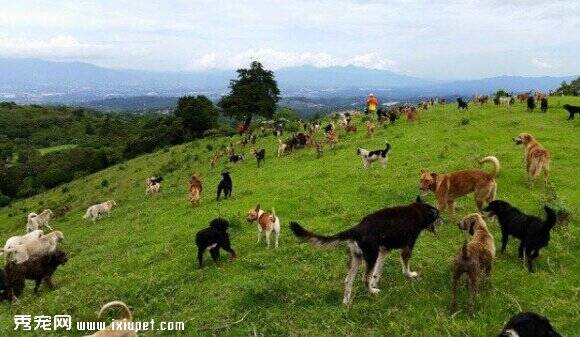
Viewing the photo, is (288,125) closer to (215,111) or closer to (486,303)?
(215,111)

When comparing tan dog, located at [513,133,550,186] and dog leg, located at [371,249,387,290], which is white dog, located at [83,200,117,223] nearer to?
dog leg, located at [371,249,387,290]

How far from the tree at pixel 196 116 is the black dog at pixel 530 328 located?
56.7 metres

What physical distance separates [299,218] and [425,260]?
19.7ft

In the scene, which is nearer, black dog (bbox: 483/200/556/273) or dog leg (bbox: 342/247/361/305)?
dog leg (bbox: 342/247/361/305)

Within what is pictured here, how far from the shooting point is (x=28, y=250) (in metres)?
15.7

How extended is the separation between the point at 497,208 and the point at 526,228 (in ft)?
3.48

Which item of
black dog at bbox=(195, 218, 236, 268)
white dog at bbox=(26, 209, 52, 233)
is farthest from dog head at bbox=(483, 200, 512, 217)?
white dog at bbox=(26, 209, 52, 233)

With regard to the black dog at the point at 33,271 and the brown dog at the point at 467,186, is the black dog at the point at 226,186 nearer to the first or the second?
the black dog at the point at 33,271

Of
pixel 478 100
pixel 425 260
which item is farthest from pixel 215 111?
pixel 425 260

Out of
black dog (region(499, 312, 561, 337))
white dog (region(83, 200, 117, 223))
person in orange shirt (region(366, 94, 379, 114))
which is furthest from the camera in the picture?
person in orange shirt (region(366, 94, 379, 114))

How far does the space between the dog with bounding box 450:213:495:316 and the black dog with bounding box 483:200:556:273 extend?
3.90ft

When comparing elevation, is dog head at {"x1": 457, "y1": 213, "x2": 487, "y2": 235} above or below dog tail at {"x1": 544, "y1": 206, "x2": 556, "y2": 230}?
below

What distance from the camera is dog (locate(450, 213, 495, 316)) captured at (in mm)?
8922

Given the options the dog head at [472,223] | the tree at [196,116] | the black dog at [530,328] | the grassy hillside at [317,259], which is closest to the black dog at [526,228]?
the grassy hillside at [317,259]
